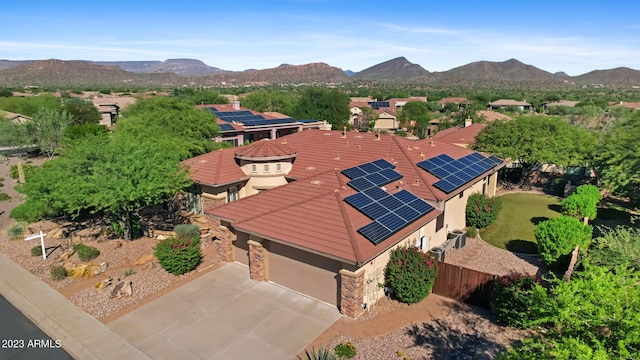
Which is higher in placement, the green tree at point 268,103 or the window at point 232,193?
the green tree at point 268,103

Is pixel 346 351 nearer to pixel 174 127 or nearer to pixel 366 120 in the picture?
pixel 174 127

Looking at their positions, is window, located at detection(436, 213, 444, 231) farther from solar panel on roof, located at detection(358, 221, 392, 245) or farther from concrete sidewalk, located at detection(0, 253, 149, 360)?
concrete sidewalk, located at detection(0, 253, 149, 360)

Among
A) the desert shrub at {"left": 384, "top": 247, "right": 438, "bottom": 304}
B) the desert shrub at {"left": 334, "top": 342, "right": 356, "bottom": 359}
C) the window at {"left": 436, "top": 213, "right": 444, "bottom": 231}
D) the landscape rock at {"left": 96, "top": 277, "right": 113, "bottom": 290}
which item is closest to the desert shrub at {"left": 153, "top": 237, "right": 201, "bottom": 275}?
the landscape rock at {"left": 96, "top": 277, "right": 113, "bottom": 290}

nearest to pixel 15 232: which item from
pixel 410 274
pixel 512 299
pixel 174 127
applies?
pixel 174 127

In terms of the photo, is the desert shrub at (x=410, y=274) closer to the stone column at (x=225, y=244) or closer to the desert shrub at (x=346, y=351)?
the desert shrub at (x=346, y=351)

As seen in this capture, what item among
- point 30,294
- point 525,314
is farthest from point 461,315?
point 30,294

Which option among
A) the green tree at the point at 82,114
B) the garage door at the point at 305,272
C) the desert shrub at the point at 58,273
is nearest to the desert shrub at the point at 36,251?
the desert shrub at the point at 58,273
